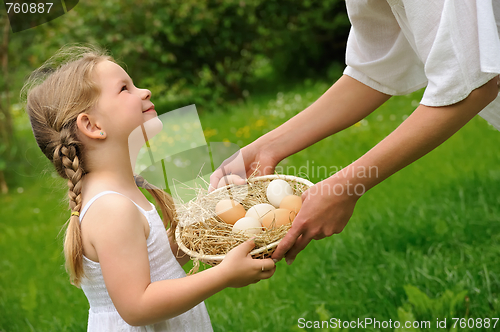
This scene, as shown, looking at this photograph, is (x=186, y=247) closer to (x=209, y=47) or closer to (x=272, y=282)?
(x=272, y=282)

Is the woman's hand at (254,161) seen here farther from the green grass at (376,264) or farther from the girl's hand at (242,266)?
the green grass at (376,264)

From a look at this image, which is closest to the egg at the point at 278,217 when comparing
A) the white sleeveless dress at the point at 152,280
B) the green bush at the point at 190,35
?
the white sleeveless dress at the point at 152,280

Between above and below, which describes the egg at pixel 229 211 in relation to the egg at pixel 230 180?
below

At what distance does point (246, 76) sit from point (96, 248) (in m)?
6.38

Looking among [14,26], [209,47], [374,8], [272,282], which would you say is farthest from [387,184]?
[14,26]

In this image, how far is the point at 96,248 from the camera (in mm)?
1244

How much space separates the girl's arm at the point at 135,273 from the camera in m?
1.22

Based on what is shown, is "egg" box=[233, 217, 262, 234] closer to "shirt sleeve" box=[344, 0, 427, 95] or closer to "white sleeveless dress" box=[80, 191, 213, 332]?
"white sleeveless dress" box=[80, 191, 213, 332]

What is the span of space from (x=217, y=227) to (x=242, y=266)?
0.33 m

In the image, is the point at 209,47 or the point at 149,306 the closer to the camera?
the point at 149,306

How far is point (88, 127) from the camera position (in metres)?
1.35

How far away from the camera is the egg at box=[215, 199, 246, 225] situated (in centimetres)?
162

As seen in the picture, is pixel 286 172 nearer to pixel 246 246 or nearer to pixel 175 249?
pixel 175 249

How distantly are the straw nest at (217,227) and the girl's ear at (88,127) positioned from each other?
15.7 inches
